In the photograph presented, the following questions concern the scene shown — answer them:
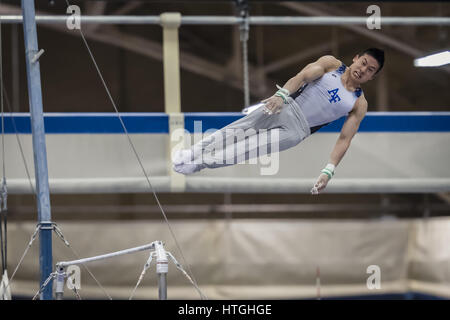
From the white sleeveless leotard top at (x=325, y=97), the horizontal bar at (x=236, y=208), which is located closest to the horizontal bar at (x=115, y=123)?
the white sleeveless leotard top at (x=325, y=97)

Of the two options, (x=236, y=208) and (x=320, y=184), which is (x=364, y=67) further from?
(x=236, y=208)

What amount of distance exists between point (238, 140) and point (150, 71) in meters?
4.98

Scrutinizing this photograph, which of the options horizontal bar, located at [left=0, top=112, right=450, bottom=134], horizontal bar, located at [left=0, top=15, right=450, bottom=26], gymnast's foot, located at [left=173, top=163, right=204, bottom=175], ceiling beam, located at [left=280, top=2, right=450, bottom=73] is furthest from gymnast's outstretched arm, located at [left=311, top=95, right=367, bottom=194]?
ceiling beam, located at [left=280, top=2, right=450, bottom=73]

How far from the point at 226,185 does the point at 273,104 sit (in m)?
1.30

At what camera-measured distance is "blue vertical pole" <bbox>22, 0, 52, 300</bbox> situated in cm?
472

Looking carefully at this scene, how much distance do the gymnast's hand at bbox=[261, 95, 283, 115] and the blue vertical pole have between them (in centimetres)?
151

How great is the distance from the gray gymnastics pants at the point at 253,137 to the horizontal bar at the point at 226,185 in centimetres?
66

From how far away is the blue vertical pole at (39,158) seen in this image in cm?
472

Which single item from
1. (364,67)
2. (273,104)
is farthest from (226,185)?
(364,67)

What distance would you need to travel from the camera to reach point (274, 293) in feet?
27.7

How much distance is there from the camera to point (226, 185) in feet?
19.9

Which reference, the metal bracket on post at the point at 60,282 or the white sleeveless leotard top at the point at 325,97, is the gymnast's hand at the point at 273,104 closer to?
the white sleeveless leotard top at the point at 325,97
